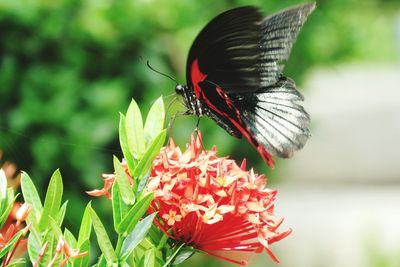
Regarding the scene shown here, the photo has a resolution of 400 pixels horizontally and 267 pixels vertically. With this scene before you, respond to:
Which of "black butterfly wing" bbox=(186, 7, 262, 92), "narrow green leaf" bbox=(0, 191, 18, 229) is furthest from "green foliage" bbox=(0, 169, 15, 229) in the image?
"black butterfly wing" bbox=(186, 7, 262, 92)

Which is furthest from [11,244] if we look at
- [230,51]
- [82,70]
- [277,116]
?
[82,70]

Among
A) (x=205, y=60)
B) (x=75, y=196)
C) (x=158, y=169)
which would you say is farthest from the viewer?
(x=75, y=196)

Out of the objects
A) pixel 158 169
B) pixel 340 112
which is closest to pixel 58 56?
pixel 158 169

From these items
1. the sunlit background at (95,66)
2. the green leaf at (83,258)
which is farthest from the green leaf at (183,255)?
the sunlit background at (95,66)

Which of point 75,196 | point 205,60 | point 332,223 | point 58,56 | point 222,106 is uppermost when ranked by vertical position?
point 205,60

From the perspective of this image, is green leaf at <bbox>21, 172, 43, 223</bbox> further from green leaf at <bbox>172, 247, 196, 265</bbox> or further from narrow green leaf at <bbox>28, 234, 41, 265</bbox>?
green leaf at <bbox>172, 247, 196, 265</bbox>

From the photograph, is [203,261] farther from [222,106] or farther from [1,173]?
[1,173]

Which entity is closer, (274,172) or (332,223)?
(274,172)

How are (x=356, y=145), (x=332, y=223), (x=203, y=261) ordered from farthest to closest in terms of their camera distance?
(x=356, y=145)
(x=332, y=223)
(x=203, y=261)

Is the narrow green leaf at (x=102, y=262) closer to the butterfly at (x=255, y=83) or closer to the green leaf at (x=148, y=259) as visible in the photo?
the green leaf at (x=148, y=259)
